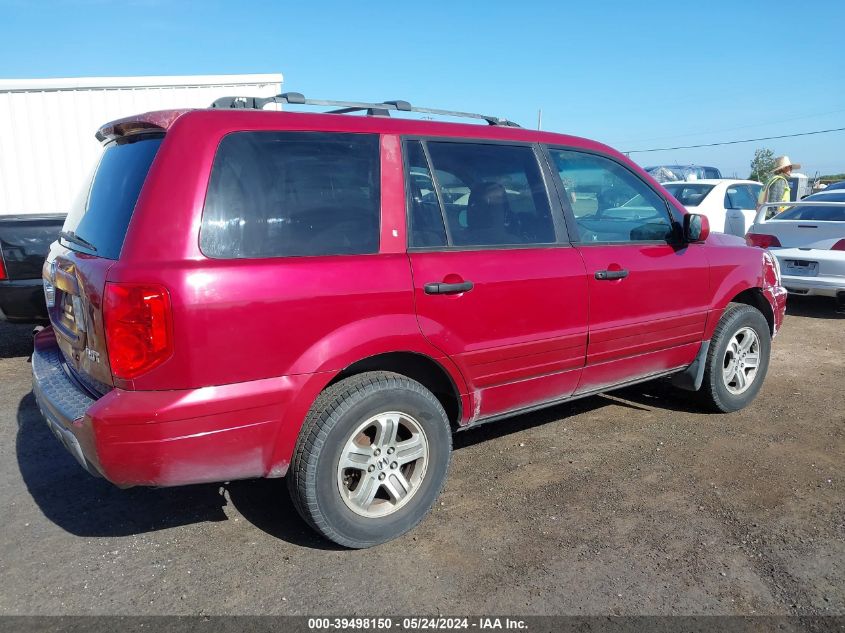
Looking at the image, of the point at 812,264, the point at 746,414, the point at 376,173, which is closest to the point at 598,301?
the point at 376,173

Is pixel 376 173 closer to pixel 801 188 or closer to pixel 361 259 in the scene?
pixel 361 259

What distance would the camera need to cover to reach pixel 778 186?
35.6 ft

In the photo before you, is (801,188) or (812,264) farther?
(801,188)

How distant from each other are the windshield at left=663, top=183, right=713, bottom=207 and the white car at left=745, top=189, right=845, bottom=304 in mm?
1673

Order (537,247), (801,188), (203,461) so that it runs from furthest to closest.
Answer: (801,188) → (537,247) → (203,461)

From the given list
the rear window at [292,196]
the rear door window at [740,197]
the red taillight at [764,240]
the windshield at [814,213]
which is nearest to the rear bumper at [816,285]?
the red taillight at [764,240]

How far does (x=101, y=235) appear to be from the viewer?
274 centimetres

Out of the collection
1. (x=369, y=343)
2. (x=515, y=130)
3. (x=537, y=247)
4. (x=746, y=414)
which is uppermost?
(x=515, y=130)

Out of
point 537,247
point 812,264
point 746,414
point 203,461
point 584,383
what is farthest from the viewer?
point 812,264

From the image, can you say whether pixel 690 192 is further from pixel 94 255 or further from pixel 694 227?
pixel 94 255

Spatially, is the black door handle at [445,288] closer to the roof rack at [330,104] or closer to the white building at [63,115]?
the roof rack at [330,104]

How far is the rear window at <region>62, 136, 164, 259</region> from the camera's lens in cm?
261

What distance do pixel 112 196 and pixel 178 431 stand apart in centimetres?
109

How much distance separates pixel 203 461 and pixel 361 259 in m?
1.03
